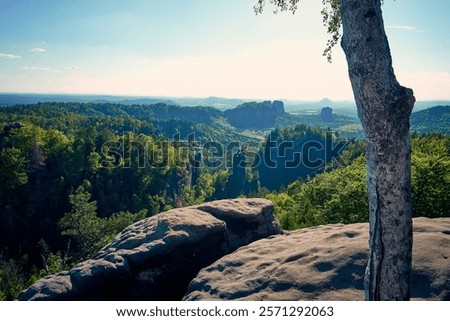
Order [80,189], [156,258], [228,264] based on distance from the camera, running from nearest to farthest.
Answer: [228,264] → [156,258] → [80,189]

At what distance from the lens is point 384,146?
442cm

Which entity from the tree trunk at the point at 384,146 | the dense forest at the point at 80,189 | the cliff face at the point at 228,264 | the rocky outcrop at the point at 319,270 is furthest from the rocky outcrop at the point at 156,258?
the dense forest at the point at 80,189

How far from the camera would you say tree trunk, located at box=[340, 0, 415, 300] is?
14.5 feet

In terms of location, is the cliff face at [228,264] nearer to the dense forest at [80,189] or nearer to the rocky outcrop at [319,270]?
the rocky outcrop at [319,270]

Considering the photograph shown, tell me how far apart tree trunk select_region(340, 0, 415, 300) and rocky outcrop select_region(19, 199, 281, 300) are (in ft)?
21.0

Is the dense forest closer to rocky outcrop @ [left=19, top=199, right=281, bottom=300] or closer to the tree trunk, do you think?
rocky outcrop @ [left=19, top=199, right=281, bottom=300]

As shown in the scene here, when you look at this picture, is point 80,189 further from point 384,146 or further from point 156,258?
point 384,146

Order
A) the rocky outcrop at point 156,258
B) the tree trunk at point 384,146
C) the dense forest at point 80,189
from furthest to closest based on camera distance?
the dense forest at point 80,189 < the rocky outcrop at point 156,258 < the tree trunk at point 384,146

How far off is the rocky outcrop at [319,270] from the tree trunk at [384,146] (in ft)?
7.57

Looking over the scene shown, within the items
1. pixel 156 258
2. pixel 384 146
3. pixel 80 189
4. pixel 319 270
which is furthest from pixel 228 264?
pixel 80 189

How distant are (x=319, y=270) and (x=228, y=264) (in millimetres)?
2818

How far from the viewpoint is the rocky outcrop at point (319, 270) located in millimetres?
6551
